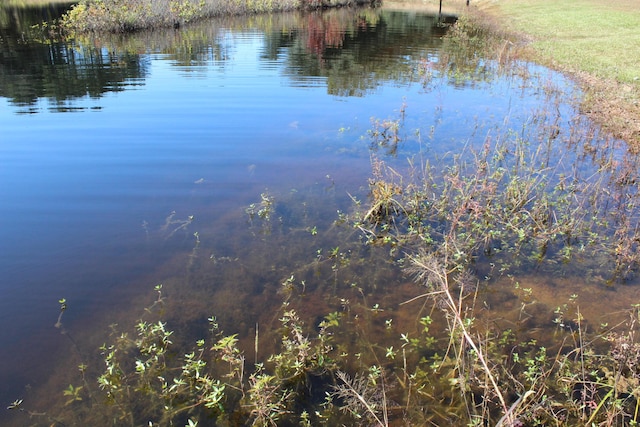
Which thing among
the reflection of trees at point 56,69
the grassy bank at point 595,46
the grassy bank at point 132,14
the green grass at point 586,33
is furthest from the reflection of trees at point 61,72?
the green grass at point 586,33

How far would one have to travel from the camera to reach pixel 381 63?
21.8m

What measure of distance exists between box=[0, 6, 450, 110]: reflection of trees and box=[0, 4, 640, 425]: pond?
21 centimetres

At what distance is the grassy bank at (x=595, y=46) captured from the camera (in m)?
12.5

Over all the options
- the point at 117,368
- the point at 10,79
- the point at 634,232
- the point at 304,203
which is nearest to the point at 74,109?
the point at 10,79

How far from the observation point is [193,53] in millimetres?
23703

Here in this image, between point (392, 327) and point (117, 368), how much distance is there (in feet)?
10.2

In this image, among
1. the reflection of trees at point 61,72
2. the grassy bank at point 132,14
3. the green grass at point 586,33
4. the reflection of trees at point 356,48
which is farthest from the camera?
the grassy bank at point 132,14

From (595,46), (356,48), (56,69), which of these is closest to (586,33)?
(595,46)

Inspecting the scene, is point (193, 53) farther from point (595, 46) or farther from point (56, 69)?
point (595, 46)

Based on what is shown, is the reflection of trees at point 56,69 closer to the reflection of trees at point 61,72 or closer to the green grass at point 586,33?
the reflection of trees at point 61,72

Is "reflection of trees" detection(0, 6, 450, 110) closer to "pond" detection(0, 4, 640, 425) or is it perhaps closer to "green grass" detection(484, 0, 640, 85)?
"pond" detection(0, 4, 640, 425)

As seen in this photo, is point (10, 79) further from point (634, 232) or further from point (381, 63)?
point (634, 232)

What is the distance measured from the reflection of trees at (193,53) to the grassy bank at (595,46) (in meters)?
6.49

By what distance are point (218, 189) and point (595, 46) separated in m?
21.3
